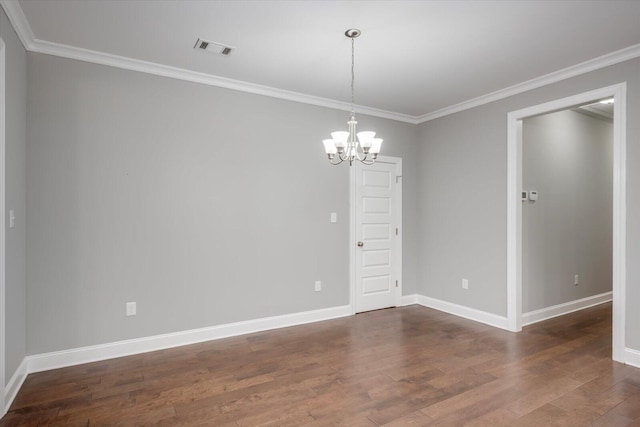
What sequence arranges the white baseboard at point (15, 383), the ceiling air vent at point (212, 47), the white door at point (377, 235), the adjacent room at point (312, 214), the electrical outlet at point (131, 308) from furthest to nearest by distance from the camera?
the white door at point (377, 235), the electrical outlet at point (131, 308), the ceiling air vent at point (212, 47), the adjacent room at point (312, 214), the white baseboard at point (15, 383)

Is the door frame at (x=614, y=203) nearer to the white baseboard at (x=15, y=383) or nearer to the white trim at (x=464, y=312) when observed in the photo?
the white trim at (x=464, y=312)

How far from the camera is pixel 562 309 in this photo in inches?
191

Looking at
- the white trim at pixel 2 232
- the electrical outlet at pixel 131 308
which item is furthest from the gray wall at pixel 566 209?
the white trim at pixel 2 232

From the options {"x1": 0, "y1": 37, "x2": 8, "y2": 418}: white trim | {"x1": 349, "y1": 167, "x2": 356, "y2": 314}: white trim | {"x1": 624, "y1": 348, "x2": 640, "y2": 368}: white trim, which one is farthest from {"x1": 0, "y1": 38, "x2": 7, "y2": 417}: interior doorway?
{"x1": 624, "y1": 348, "x2": 640, "y2": 368}: white trim

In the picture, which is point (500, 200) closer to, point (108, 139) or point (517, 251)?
point (517, 251)

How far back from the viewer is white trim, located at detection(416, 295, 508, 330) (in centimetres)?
438

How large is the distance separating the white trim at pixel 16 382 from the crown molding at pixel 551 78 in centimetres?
541

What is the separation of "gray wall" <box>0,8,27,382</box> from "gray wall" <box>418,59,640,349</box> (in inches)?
187

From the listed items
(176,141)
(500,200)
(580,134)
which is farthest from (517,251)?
(176,141)

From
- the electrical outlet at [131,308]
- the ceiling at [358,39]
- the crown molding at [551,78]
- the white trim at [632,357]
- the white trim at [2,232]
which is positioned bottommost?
the white trim at [632,357]

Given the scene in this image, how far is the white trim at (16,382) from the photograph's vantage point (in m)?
2.55

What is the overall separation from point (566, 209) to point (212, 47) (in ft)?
16.1

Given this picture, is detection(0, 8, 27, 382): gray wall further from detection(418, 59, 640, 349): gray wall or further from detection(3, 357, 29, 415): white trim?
detection(418, 59, 640, 349): gray wall

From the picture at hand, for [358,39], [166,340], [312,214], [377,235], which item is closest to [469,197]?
[377,235]
